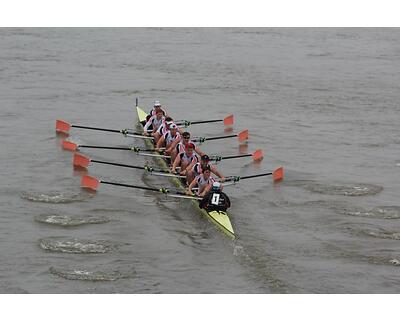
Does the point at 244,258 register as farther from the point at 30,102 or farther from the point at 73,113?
the point at 30,102

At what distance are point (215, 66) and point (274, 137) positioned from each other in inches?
496

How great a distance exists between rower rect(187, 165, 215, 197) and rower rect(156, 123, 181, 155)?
2943 mm

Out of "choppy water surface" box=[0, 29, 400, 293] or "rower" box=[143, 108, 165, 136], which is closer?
"choppy water surface" box=[0, 29, 400, 293]

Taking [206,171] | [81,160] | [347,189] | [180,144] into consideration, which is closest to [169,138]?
[180,144]

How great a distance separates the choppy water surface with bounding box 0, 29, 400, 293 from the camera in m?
15.8

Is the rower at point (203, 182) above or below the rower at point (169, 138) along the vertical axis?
below

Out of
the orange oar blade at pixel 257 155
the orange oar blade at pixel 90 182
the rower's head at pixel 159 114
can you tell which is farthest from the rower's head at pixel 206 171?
the rower's head at pixel 159 114

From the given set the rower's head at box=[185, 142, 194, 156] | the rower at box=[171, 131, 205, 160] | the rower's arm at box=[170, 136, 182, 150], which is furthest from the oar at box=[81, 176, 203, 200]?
the rower's arm at box=[170, 136, 182, 150]

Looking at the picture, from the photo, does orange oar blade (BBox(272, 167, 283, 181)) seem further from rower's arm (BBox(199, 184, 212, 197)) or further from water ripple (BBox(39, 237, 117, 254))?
water ripple (BBox(39, 237, 117, 254))

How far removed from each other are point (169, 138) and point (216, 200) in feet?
15.7

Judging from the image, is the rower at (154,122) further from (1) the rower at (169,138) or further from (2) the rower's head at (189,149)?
(2) the rower's head at (189,149)

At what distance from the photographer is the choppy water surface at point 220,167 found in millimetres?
15781

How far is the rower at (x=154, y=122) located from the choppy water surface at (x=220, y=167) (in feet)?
3.38

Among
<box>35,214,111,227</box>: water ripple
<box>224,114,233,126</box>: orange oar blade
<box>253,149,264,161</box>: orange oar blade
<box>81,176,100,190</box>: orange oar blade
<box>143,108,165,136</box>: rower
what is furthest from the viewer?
<box>224,114,233,126</box>: orange oar blade
